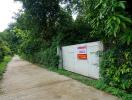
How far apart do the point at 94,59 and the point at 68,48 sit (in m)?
3.87

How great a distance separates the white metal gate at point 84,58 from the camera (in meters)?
9.68

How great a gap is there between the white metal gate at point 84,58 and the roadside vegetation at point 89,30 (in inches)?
16.2

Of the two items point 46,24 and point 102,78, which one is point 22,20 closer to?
point 46,24

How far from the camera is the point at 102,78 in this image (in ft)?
27.1

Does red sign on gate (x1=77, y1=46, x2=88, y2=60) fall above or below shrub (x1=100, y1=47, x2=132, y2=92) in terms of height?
above

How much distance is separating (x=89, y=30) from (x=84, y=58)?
5746mm

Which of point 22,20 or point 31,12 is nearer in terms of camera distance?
point 31,12

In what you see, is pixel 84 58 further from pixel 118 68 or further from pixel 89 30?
pixel 89 30

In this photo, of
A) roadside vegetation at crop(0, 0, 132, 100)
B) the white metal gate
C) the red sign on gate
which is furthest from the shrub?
the red sign on gate

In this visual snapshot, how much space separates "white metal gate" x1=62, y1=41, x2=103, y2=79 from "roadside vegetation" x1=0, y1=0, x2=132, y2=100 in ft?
1.35

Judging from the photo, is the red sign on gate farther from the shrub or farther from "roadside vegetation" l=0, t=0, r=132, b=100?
the shrub

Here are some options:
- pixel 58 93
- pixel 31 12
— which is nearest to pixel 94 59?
pixel 58 93

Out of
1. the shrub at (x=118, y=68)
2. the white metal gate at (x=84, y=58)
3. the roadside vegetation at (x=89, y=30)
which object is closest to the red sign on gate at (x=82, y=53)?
the white metal gate at (x=84, y=58)

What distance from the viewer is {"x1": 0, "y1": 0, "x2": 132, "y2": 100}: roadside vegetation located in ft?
13.9
